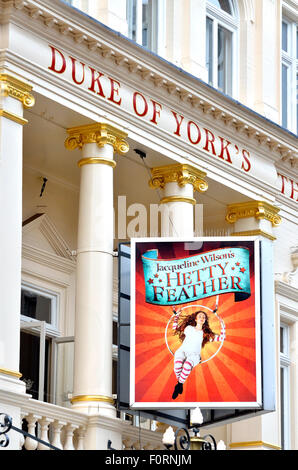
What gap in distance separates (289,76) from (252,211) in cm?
418

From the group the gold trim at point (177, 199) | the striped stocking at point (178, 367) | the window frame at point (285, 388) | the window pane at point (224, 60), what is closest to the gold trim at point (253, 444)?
the window frame at point (285, 388)

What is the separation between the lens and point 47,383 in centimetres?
2350

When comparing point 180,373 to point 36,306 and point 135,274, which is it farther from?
point 36,306

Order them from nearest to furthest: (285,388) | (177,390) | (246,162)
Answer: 1. (177,390)
2. (246,162)
3. (285,388)

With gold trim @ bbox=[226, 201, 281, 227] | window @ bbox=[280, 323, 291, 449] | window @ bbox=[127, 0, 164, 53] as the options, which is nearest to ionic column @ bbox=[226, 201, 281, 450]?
gold trim @ bbox=[226, 201, 281, 227]

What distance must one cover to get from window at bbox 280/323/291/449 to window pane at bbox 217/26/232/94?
4.45 m

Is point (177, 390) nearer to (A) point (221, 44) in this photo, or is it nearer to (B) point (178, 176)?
(B) point (178, 176)

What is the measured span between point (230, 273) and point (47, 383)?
3.64 metres

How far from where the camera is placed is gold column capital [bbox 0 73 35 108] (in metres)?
19.9

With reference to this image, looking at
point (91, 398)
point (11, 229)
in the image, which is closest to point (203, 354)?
point (91, 398)

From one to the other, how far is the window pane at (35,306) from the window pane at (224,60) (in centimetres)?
488

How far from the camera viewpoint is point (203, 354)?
2166 cm

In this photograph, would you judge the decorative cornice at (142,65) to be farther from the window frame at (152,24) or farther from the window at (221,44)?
the window at (221,44)
